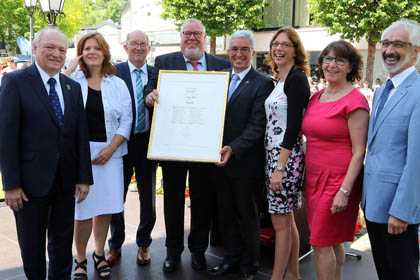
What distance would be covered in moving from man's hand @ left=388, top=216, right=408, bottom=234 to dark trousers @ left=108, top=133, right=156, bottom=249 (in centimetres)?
226

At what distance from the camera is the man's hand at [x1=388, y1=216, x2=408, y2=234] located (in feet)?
8.41

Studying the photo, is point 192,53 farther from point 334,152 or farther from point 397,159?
point 397,159

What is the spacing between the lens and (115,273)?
4.09 metres

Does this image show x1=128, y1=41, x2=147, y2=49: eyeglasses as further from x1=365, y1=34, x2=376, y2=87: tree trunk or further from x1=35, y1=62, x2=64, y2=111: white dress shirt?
x1=365, y1=34, x2=376, y2=87: tree trunk

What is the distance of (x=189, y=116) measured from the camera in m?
3.83

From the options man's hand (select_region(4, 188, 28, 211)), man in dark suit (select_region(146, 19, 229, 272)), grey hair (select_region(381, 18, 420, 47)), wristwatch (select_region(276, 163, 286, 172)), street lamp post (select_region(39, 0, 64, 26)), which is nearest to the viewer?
grey hair (select_region(381, 18, 420, 47))

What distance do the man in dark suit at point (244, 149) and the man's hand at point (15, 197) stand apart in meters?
1.52

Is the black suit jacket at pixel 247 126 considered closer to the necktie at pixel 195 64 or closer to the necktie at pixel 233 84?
the necktie at pixel 233 84

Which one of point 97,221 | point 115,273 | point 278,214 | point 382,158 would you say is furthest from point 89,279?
point 382,158

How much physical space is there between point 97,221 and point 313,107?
2200mm

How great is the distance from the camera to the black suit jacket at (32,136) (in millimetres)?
2992

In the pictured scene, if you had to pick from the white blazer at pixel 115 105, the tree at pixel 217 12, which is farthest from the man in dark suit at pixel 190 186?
the tree at pixel 217 12

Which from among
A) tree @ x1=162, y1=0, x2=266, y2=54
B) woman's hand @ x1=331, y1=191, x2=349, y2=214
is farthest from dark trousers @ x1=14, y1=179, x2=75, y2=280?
tree @ x1=162, y1=0, x2=266, y2=54

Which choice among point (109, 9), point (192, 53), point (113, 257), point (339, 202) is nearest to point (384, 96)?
point (339, 202)
